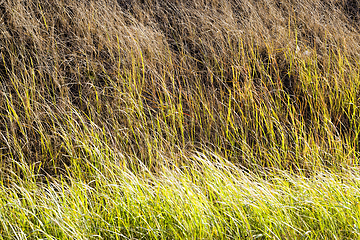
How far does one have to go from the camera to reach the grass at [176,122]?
6.40ft

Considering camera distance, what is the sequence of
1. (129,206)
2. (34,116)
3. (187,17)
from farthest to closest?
1. (187,17)
2. (34,116)
3. (129,206)

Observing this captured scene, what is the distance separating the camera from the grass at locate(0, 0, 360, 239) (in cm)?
195

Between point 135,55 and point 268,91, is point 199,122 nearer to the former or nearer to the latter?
point 268,91

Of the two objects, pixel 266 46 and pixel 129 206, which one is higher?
pixel 266 46

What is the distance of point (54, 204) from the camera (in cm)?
203

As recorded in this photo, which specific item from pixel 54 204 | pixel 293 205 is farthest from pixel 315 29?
pixel 54 204

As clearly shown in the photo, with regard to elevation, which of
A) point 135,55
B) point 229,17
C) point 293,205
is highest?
point 229,17

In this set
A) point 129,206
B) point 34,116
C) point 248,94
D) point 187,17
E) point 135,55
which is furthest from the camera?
point 187,17

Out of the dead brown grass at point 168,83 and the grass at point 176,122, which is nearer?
the grass at point 176,122

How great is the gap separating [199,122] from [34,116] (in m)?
1.52

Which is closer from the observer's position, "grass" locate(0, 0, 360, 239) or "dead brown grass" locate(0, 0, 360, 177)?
"grass" locate(0, 0, 360, 239)

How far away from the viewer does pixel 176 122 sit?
2.91 meters

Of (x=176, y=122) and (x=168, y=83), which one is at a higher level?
(x=168, y=83)

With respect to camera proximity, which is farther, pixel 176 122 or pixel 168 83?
pixel 168 83
